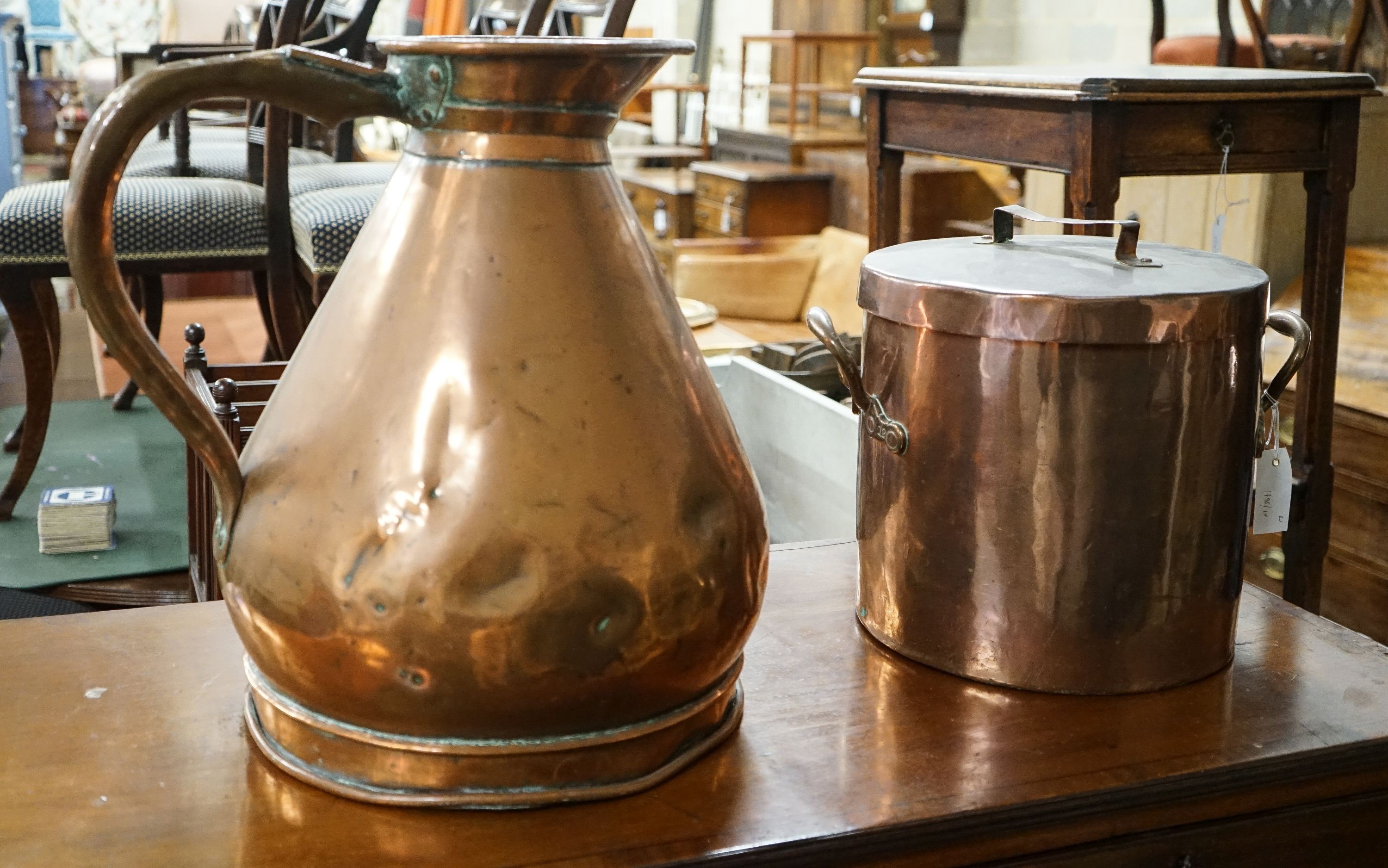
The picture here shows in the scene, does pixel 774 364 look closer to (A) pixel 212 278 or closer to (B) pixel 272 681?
(B) pixel 272 681

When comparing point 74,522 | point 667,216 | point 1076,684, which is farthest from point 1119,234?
point 667,216

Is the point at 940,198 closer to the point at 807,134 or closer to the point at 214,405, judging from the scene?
the point at 807,134

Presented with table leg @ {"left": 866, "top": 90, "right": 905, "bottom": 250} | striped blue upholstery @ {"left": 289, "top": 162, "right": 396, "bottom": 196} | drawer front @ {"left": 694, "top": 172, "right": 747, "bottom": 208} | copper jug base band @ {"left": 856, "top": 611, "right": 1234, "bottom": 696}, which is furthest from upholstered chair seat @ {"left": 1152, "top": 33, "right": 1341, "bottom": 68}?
copper jug base band @ {"left": 856, "top": 611, "right": 1234, "bottom": 696}

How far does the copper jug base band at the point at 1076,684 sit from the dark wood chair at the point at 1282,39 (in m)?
2.42

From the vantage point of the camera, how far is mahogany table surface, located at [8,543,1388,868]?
546 millimetres

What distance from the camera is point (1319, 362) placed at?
5.94 ft

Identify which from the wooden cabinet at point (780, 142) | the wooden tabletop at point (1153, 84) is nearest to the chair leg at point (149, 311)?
the wooden tabletop at point (1153, 84)

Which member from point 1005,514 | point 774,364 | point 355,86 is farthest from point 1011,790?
point 774,364

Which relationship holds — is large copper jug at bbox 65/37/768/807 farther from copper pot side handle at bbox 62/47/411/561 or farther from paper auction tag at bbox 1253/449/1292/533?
paper auction tag at bbox 1253/449/1292/533

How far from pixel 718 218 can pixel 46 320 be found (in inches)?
133

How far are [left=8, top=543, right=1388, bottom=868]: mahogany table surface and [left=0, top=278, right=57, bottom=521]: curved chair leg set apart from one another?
184 cm

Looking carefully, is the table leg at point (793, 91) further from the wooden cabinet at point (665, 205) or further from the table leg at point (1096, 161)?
the table leg at point (1096, 161)

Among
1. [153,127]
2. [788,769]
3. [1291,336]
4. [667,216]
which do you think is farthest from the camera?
[667,216]

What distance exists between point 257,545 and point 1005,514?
36cm
